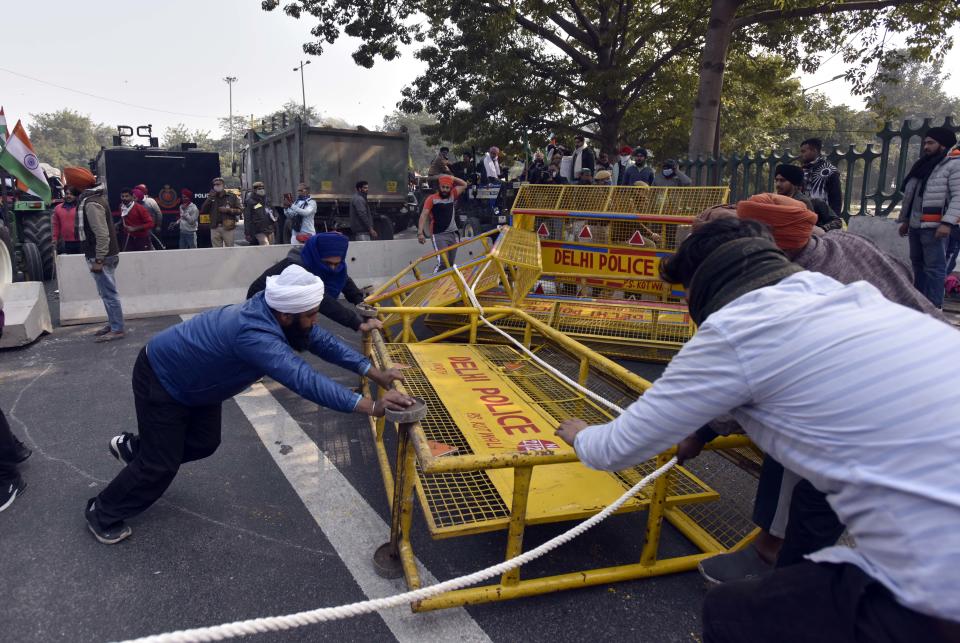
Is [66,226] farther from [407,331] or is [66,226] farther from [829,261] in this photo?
[829,261]

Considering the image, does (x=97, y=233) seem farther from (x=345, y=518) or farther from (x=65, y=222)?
(x=345, y=518)

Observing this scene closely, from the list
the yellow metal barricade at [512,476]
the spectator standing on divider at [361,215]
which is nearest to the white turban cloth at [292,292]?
the yellow metal barricade at [512,476]

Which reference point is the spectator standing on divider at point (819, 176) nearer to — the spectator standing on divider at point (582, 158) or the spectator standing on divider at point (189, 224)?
the spectator standing on divider at point (582, 158)

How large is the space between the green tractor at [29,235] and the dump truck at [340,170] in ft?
14.3

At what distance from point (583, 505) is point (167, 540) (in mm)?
2136

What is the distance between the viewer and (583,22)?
1598cm

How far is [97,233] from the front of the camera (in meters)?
6.58

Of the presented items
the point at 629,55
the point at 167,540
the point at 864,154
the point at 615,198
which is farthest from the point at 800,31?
the point at 167,540

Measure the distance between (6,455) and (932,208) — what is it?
305 inches

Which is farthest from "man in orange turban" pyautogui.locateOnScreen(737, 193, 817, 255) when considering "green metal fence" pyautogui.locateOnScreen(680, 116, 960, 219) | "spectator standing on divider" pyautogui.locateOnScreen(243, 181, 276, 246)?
"spectator standing on divider" pyautogui.locateOnScreen(243, 181, 276, 246)

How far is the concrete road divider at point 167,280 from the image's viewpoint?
24.9 feet

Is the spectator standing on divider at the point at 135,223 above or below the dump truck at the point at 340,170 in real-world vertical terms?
below

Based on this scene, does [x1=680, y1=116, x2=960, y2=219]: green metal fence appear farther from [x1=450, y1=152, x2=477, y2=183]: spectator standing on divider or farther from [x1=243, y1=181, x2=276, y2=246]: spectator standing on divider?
[x1=243, y1=181, x2=276, y2=246]: spectator standing on divider

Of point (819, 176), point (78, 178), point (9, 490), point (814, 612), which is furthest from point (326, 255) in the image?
point (819, 176)
